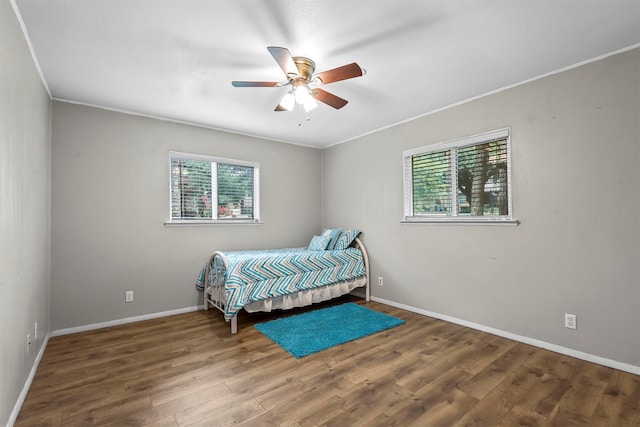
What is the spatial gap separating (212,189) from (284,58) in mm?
2627

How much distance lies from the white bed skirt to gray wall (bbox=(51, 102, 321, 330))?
111cm

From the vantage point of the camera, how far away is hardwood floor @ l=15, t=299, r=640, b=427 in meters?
1.75

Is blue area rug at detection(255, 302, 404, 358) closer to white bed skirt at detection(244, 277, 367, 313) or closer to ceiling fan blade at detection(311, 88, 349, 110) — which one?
white bed skirt at detection(244, 277, 367, 313)

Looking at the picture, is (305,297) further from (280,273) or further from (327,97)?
(327,97)

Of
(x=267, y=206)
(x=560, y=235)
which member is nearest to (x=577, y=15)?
(x=560, y=235)

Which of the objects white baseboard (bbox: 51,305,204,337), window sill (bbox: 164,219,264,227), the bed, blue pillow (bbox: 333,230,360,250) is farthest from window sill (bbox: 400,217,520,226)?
white baseboard (bbox: 51,305,204,337)

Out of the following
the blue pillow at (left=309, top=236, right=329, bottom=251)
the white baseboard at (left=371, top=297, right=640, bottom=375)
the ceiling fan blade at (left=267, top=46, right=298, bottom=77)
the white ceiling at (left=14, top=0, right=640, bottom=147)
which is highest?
the white ceiling at (left=14, top=0, right=640, bottom=147)

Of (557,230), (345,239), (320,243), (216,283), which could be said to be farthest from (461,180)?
(216,283)

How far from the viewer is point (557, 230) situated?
255 centimetres

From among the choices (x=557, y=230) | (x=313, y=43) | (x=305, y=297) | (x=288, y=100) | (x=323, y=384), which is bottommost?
(x=323, y=384)

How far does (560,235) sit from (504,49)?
1593 millimetres

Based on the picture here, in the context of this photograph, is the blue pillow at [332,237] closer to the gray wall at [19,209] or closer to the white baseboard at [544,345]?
the white baseboard at [544,345]

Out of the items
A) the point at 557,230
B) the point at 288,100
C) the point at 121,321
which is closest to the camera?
the point at 288,100

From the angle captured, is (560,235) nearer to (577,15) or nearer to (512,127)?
(512,127)
